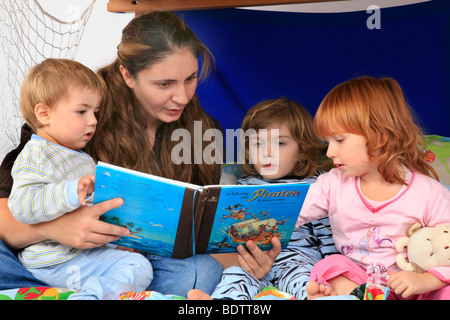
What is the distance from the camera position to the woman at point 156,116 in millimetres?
1371

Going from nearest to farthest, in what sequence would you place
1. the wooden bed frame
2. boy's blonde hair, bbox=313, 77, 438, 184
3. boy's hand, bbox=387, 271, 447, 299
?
boy's hand, bbox=387, 271, 447, 299
boy's blonde hair, bbox=313, 77, 438, 184
the wooden bed frame

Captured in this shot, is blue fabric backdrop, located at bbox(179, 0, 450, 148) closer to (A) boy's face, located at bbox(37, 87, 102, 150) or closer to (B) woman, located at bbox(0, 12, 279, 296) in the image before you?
(B) woman, located at bbox(0, 12, 279, 296)

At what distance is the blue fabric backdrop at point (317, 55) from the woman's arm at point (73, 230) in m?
0.97

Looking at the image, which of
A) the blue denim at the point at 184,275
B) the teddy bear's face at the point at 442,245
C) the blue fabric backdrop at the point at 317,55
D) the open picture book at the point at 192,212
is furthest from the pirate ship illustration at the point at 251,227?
the blue fabric backdrop at the point at 317,55

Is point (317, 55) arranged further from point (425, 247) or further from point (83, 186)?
point (83, 186)

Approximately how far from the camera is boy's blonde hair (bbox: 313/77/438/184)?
137 centimetres

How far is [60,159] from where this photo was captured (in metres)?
1.33

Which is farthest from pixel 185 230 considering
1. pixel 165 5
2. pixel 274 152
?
pixel 165 5

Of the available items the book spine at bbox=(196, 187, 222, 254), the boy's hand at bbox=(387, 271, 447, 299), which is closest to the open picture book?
the book spine at bbox=(196, 187, 222, 254)

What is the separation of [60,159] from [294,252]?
28.3 inches

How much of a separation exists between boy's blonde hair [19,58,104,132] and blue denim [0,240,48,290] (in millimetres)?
346

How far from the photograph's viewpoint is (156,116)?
1596 millimetres

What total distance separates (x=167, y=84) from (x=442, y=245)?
0.88 meters
